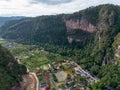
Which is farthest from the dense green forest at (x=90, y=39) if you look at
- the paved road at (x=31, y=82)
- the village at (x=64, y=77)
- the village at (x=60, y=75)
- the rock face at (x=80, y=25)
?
the paved road at (x=31, y=82)

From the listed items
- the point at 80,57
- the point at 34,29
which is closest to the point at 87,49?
the point at 80,57

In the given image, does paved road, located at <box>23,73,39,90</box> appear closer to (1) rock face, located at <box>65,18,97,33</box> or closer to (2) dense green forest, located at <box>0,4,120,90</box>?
(2) dense green forest, located at <box>0,4,120,90</box>

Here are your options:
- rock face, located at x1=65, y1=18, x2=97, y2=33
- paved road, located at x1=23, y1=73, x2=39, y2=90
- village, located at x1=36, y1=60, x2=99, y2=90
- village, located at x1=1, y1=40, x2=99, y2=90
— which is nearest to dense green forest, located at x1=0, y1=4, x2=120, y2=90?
rock face, located at x1=65, y1=18, x2=97, y2=33

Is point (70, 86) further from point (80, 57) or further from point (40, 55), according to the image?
point (40, 55)

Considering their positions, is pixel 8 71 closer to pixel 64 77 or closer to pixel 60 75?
pixel 64 77

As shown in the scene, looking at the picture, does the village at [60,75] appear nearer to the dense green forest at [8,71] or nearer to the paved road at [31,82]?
the paved road at [31,82]
